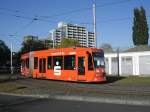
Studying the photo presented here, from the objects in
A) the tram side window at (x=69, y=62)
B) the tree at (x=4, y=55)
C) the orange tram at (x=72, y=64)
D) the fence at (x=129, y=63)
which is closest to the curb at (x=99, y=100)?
the orange tram at (x=72, y=64)

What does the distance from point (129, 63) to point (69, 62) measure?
73.5ft

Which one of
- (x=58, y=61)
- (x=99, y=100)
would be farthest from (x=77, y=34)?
(x=99, y=100)

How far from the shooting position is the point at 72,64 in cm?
3406

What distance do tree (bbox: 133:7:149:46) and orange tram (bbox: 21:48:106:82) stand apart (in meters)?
43.0

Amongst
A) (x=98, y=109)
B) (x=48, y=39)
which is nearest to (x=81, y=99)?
(x=98, y=109)

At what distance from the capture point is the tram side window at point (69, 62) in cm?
3394

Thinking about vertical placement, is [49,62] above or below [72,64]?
above

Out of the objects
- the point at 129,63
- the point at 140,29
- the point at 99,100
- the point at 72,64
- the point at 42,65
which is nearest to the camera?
the point at 99,100

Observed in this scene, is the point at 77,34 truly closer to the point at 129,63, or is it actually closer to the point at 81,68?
the point at 129,63

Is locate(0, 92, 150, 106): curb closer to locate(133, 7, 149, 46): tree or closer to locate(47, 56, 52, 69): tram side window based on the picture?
locate(47, 56, 52, 69): tram side window

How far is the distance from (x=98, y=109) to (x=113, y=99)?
9.12 ft

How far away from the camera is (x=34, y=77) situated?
43156 mm

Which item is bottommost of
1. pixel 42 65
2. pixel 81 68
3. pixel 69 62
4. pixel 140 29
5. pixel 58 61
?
pixel 81 68

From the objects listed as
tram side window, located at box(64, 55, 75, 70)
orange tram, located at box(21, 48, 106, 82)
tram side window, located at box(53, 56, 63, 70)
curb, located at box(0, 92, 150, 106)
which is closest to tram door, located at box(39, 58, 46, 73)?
orange tram, located at box(21, 48, 106, 82)
